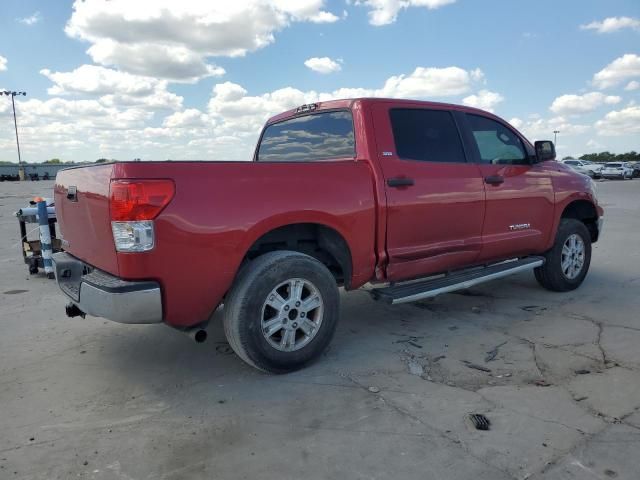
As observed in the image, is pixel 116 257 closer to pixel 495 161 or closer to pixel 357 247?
pixel 357 247

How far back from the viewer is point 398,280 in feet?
14.3

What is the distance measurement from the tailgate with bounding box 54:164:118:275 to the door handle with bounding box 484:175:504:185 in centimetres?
340

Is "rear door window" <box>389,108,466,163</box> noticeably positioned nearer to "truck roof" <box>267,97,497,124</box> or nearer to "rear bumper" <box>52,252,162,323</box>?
"truck roof" <box>267,97,497,124</box>

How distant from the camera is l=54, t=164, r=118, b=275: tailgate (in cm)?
316

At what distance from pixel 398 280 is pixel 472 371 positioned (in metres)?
0.97

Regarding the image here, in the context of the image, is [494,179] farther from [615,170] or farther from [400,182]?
[615,170]

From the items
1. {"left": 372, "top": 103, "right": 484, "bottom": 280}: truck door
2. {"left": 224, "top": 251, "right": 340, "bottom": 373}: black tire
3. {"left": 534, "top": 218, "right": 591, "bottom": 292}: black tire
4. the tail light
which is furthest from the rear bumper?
{"left": 534, "top": 218, "right": 591, "bottom": 292}: black tire

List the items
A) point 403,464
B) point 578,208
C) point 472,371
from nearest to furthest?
point 403,464 → point 472,371 → point 578,208

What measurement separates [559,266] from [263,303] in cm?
387

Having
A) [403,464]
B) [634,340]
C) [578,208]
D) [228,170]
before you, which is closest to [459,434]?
[403,464]

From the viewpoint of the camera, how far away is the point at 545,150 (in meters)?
5.38

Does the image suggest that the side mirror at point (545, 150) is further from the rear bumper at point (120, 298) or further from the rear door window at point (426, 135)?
the rear bumper at point (120, 298)

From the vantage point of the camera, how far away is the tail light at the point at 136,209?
3.00 meters

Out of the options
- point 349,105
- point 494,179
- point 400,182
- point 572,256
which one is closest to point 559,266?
point 572,256
